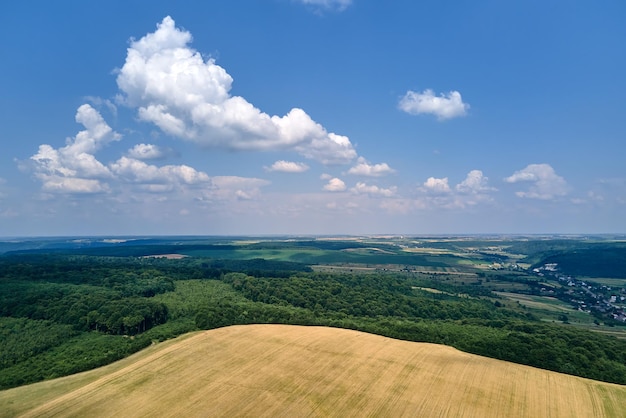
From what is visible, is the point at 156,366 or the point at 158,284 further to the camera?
the point at 158,284

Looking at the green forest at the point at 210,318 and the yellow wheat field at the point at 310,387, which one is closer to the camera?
the yellow wheat field at the point at 310,387

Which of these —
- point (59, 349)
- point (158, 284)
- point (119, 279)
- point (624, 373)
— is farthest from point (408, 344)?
point (119, 279)

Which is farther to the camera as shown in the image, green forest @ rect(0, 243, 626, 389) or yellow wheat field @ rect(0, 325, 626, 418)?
green forest @ rect(0, 243, 626, 389)

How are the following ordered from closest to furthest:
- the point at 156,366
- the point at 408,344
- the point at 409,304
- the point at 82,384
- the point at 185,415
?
the point at 185,415 → the point at 82,384 → the point at 156,366 → the point at 408,344 → the point at 409,304

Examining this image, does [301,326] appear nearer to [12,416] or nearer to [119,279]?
[12,416]
